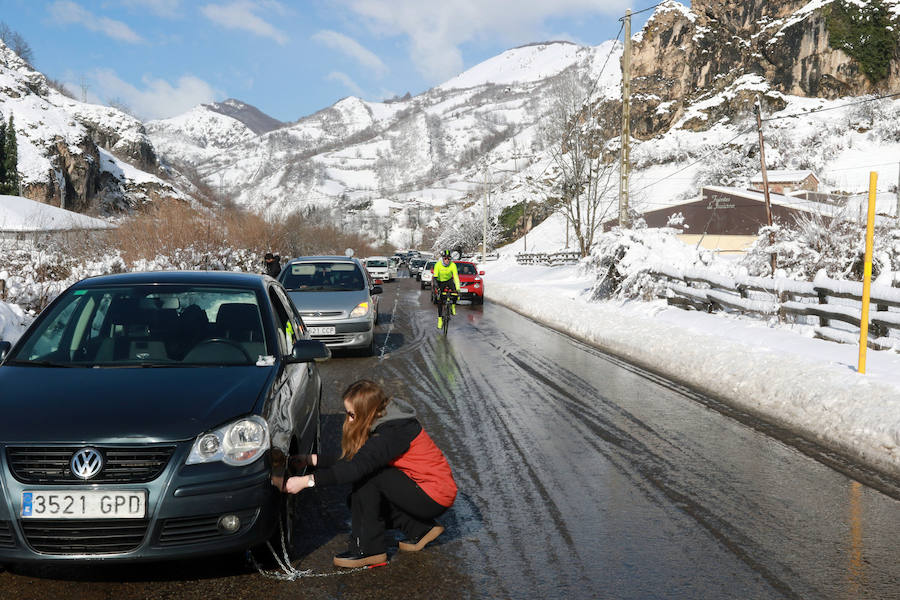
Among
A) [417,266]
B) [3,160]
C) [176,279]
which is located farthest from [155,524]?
[3,160]

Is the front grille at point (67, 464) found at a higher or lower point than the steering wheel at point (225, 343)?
lower

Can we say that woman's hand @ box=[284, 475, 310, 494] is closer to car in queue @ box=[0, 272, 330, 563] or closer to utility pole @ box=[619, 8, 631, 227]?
car in queue @ box=[0, 272, 330, 563]

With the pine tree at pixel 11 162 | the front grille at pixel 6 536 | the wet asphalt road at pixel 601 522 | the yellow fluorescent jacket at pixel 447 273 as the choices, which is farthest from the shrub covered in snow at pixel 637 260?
the pine tree at pixel 11 162

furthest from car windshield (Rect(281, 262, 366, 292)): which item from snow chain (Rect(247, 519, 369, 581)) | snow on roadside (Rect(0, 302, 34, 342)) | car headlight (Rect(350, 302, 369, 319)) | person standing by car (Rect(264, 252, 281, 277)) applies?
snow chain (Rect(247, 519, 369, 581))

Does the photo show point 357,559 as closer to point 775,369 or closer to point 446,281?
point 775,369

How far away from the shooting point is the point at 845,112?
318 ft

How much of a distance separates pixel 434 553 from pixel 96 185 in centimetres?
8930

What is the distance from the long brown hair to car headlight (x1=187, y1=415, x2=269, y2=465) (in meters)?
0.48

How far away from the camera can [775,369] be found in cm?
899

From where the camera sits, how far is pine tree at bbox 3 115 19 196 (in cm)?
6862

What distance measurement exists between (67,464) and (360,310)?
30.8 feet

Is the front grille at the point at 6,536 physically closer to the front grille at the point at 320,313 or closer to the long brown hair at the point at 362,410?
the long brown hair at the point at 362,410

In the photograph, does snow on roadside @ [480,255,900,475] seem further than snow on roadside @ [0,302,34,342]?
No

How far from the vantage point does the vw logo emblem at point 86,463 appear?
132 inches
